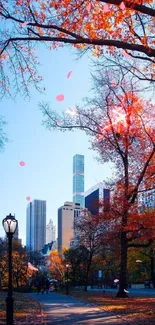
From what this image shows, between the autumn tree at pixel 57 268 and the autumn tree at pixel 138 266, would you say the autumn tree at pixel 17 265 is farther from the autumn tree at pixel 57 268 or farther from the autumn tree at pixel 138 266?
the autumn tree at pixel 138 266

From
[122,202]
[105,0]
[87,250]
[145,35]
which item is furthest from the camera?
[87,250]

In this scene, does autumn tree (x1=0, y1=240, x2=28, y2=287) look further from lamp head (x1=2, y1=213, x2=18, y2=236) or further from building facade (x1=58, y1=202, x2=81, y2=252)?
building facade (x1=58, y1=202, x2=81, y2=252)

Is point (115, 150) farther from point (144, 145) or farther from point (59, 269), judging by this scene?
point (59, 269)

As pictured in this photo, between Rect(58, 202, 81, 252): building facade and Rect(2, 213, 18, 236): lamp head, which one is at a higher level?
Rect(58, 202, 81, 252): building facade

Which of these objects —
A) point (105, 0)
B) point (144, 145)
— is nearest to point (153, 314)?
point (105, 0)

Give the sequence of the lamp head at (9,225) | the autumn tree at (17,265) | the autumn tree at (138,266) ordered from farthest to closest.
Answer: the autumn tree at (17,265) → the autumn tree at (138,266) → the lamp head at (9,225)

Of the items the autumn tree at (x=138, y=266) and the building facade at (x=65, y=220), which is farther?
the building facade at (x=65, y=220)

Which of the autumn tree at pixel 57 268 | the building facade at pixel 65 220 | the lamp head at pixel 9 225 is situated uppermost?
the building facade at pixel 65 220

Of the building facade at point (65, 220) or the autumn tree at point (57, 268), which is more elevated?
the building facade at point (65, 220)

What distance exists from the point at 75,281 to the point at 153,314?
6361 cm

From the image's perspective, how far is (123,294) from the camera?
31.0 metres

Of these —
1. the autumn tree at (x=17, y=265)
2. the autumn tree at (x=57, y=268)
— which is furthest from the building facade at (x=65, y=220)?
the autumn tree at (x=17, y=265)

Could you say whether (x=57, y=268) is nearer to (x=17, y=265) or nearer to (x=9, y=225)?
(x=17, y=265)

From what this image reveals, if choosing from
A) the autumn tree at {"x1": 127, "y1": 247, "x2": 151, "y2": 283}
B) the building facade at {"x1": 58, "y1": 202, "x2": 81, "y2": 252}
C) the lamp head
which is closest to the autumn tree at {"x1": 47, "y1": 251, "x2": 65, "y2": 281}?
the autumn tree at {"x1": 127, "y1": 247, "x2": 151, "y2": 283}
